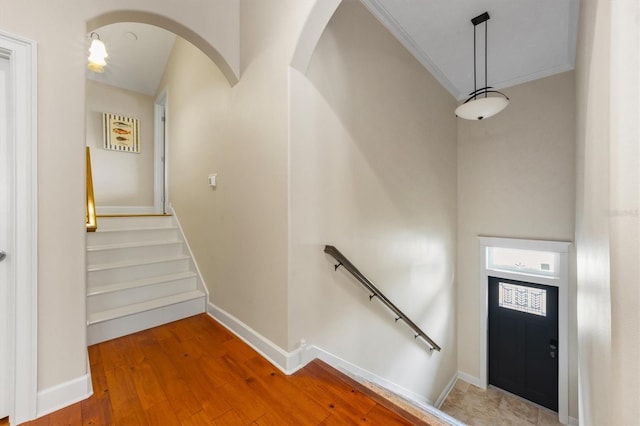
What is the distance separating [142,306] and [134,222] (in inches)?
53.3

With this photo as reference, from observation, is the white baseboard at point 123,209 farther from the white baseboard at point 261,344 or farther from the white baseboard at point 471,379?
the white baseboard at point 471,379

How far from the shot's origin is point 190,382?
5.35ft

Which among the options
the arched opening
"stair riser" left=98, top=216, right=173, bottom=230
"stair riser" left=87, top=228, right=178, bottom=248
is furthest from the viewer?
"stair riser" left=98, top=216, right=173, bottom=230

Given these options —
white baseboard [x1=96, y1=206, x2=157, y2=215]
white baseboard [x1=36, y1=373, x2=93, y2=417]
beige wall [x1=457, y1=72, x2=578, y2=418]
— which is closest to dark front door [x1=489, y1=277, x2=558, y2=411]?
beige wall [x1=457, y1=72, x2=578, y2=418]

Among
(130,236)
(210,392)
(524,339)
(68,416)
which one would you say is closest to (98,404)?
(68,416)

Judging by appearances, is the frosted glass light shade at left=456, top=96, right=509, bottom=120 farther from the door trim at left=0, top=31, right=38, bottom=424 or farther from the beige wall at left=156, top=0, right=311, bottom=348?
the door trim at left=0, top=31, right=38, bottom=424

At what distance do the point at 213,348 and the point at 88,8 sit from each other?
2.37 m

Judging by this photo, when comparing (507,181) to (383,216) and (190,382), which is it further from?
(190,382)

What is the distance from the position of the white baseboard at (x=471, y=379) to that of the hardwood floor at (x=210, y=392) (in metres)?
3.88

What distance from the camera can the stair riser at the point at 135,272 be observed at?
7.83 ft

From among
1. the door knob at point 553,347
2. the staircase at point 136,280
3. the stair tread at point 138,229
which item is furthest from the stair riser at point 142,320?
the door knob at point 553,347

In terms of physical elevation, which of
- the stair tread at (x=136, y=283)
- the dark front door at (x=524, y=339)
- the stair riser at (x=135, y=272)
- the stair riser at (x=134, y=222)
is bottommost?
the dark front door at (x=524, y=339)

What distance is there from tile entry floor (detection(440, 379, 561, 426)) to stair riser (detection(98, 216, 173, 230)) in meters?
4.87

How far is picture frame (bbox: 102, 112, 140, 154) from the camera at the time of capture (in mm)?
4402
